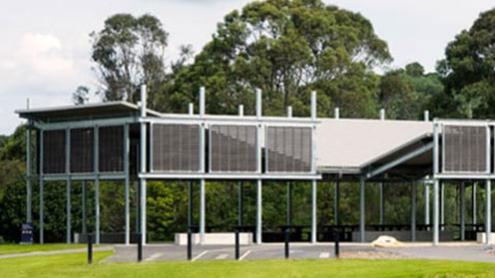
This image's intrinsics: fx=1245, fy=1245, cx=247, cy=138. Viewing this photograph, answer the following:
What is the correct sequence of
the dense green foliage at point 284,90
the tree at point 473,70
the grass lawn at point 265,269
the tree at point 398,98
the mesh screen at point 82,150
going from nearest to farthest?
the grass lawn at point 265,269 < the mesh screen at point 82,150 < the dense green foliage at point 284,90 < the tree at point 473,70 < the tree at point 398,98

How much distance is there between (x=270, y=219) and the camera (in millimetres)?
68312

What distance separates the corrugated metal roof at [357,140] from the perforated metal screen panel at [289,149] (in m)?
1.67

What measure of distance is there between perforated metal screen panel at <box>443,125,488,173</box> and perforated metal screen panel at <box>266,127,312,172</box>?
6.00 meters

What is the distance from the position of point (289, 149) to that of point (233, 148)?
8.67 ft

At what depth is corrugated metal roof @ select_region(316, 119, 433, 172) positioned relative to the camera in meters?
56.0

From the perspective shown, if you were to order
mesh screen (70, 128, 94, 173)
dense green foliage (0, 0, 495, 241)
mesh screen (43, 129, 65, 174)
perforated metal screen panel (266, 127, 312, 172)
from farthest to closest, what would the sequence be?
dense green foliage (0, 0, 495, 241), mesh screen (43, 129, 65, 174), mesh screen (70, 128, 94, 173), perforated metal screen panel (266, 127, 312, 172)

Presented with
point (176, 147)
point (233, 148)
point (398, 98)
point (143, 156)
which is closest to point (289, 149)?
point (233, 148)

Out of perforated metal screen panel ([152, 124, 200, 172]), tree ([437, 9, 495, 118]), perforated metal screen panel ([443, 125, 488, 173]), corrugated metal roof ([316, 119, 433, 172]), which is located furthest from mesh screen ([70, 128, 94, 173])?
tree ([437, 9, 495, 118])

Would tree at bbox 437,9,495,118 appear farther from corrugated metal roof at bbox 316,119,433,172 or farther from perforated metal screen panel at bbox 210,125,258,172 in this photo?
perforated metal screen panel at bbox 210,125,258,172

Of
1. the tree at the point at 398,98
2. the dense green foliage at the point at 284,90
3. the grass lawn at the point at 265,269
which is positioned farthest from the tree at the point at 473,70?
the grass lawn at the point at 265,269

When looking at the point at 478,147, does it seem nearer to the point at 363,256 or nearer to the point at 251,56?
the point at 363,256

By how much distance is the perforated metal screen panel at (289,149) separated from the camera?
53.5 metres

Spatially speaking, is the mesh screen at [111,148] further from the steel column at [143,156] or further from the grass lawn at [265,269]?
the grass lawn at [265,269]

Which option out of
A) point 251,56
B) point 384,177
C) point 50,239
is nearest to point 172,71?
point 251,56
